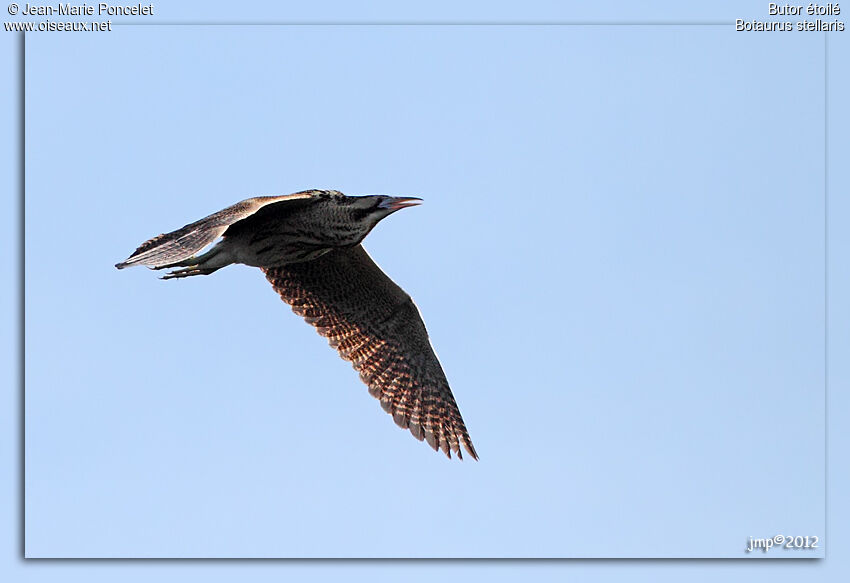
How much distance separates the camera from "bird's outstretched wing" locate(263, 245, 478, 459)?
1212 cm

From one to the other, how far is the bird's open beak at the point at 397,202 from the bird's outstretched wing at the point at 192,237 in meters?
0.57

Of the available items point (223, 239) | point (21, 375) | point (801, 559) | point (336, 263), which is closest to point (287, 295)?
point (336, 263)

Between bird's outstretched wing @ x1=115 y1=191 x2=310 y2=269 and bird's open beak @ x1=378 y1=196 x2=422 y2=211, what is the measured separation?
0.57m

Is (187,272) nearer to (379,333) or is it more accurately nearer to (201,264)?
(201,264)

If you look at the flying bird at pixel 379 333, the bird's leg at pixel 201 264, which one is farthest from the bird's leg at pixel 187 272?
the flying bird at pixel 379 333

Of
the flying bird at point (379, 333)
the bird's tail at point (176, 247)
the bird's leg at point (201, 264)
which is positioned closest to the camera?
the bird's tail at point (176, 247)

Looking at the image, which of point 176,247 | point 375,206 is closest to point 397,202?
point 375,206

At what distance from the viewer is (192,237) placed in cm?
947

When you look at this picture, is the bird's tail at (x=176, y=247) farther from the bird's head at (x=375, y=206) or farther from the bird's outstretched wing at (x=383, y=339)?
the bird's outstretched wing at (x=383, y=339)

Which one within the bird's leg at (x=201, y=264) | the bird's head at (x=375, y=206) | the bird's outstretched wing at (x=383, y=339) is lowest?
the bird's outstretched wing at (x=383, y=339)

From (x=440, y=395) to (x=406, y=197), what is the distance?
7.66 feet

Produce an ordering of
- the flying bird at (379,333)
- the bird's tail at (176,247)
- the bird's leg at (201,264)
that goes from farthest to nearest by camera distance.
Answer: the flying bird at (379,333)
the bird's leg at (201,264)
the bird's tail at (176,247)

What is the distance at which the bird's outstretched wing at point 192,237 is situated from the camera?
923cm

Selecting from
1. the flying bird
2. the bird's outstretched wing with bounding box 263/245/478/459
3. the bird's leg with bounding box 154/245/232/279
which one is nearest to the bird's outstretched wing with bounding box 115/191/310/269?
the bird's leg with bounding box 154/245/232/279
